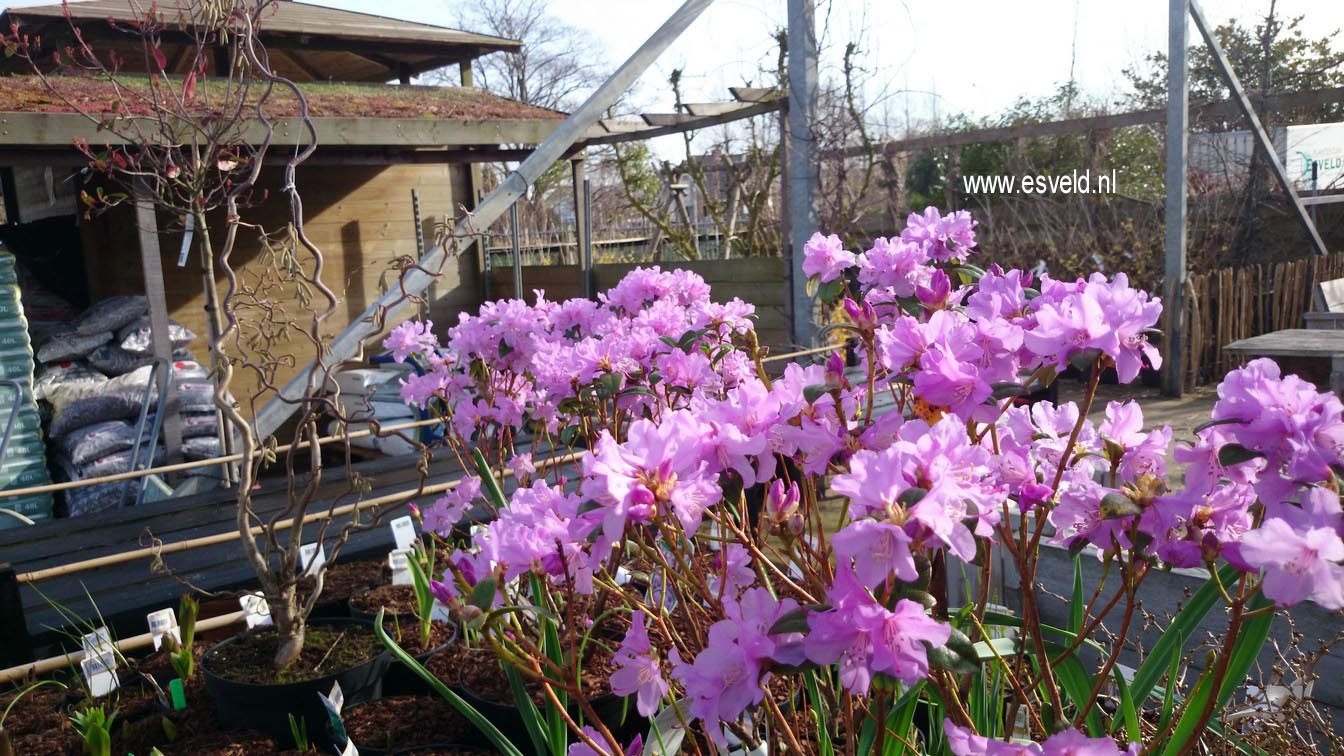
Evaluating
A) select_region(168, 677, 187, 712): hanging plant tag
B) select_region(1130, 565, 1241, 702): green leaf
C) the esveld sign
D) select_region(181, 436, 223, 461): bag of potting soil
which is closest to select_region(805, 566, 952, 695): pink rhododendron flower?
select_region(1130, 565, 1241, 702): green leaf

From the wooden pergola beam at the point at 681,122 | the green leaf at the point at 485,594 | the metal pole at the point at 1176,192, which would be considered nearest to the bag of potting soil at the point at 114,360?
the wooden pergola beam at the point at 681,122

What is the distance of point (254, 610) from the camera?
2.31 metres

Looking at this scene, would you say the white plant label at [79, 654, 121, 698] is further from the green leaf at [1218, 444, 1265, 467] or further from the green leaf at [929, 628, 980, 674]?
the green leaf at [1218, 444, 1265, 467]

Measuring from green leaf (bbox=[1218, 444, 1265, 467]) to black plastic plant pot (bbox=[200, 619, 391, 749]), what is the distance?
1.66m

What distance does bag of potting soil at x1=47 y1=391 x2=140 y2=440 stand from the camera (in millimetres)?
5480

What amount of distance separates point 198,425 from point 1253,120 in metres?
7.36

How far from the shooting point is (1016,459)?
99cm

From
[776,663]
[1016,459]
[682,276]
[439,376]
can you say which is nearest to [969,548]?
[776,663]

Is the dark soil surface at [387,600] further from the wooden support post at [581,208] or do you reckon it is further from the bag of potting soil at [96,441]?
the wooden support post at [581,208]

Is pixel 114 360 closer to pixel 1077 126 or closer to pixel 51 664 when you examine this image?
pixel 51 664

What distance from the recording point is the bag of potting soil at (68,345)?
5.74 m

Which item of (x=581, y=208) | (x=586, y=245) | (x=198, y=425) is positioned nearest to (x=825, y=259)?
(x=198, y=425)

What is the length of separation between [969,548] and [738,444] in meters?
0.24

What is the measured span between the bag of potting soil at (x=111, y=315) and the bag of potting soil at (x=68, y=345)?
0.12ft
